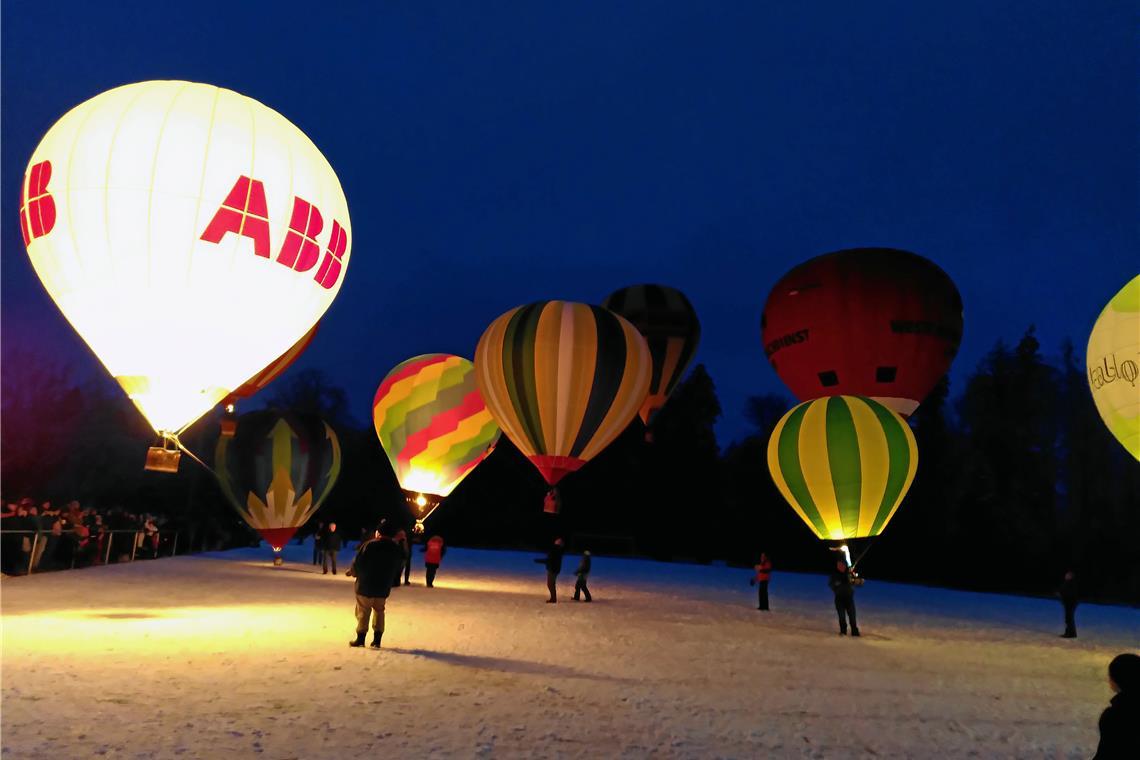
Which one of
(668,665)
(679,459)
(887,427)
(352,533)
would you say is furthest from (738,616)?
(352,533)

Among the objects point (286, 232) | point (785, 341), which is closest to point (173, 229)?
point (286, 232)

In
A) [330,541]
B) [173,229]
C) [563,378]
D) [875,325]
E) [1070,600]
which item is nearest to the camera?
[173,229]

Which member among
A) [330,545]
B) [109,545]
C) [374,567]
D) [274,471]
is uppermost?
[274,471]

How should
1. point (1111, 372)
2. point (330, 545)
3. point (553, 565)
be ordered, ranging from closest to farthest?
point (1111, 372), point (553, 565), point (330, 545)

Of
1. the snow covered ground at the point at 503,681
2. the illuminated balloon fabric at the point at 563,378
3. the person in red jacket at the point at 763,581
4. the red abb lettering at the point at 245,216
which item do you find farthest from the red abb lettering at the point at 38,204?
the person in red jacket at the point at 763,581

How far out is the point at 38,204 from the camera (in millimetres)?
10977

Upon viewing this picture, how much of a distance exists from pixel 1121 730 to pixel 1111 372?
11600mm

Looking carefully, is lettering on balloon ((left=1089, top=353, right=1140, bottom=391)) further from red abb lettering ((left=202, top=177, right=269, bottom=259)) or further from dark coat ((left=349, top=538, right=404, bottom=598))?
red abb lettering ((left=202, top=177, right=269, bottom=259))

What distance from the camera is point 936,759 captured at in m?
6.19

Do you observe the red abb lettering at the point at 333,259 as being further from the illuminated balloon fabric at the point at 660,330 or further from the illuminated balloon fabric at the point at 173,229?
the illuminated balloon fabric at the point at 660,330

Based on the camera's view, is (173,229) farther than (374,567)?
Yes

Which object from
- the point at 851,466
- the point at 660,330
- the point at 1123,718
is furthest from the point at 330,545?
the point at 1123,718

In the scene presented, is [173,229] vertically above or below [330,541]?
above

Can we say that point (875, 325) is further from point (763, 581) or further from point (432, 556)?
point (432, 556)
